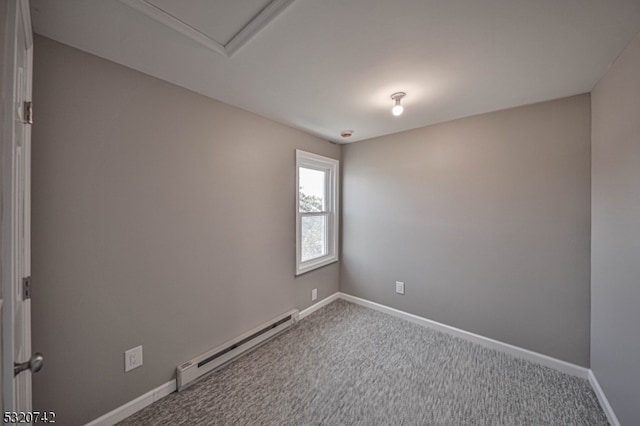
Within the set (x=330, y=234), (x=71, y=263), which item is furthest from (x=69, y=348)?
(x=330, y=234)

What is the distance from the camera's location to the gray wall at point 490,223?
1.88 meters

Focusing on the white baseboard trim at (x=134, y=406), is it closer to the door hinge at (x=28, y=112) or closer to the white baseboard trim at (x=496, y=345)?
the door hinge at (x=28, y=112)

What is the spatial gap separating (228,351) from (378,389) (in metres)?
1.26

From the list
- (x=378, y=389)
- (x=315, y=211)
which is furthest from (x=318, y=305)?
(x=378, y=389)

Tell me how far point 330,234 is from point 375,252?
662mm

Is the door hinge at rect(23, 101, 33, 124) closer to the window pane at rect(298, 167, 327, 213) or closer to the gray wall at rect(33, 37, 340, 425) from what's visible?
the gray wall at rect(33, 37, 340, 425)

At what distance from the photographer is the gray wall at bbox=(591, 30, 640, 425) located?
4.11 ft

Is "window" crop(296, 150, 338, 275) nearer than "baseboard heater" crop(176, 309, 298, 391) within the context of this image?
No

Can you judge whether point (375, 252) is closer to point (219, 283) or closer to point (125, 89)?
point (219, 283)

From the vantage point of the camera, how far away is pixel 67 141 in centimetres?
129

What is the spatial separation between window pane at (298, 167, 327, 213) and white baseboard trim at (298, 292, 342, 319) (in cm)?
121

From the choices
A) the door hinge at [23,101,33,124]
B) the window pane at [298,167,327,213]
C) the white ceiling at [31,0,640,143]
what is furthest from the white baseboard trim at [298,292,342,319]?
the door hinge at [23,101,33,124]

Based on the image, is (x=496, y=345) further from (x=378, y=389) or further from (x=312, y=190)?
(x=312, y=190)

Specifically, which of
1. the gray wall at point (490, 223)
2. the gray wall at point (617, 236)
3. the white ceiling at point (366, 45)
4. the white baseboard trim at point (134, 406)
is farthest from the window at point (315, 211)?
the gray wall at point (617, 236)
